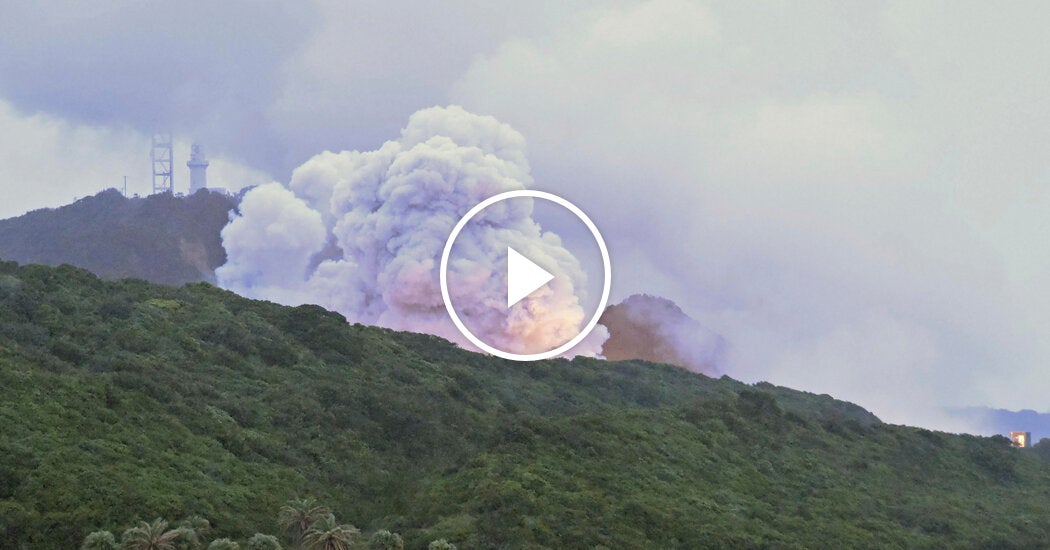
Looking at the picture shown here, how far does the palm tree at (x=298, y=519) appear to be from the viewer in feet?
183

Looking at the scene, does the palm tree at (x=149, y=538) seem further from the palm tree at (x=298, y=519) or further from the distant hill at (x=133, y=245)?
the distant hill at (x=133, y=245)

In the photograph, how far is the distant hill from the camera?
178 metres

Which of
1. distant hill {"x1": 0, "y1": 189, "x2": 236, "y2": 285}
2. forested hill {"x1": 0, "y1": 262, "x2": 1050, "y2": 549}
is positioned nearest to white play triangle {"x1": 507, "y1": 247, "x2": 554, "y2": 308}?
forested hill {"x1": 0, "y1": 262, "x2": 1050, "y2": 549}

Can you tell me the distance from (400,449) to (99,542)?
3076 centimetres

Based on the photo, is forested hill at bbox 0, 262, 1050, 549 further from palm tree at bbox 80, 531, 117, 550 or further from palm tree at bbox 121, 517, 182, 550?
palm tree at bbox 121, 517, 182, 550

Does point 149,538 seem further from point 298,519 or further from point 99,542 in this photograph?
point 298,519

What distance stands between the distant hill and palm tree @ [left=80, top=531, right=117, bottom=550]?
128366 millimetres

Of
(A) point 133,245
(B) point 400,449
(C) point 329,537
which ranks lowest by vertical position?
(C) point 329,537

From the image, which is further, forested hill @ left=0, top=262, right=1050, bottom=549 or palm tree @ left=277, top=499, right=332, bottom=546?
forested hill @ left=0, top=262, right=1050, bottom=549

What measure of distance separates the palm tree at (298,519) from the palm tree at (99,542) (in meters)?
9.22

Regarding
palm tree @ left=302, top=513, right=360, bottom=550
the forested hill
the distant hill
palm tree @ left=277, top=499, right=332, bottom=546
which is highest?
the distant hill

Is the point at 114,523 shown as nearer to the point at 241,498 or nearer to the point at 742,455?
the point at 241,498

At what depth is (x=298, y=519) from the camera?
55.9 m

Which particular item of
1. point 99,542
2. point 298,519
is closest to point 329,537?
point 298,519
